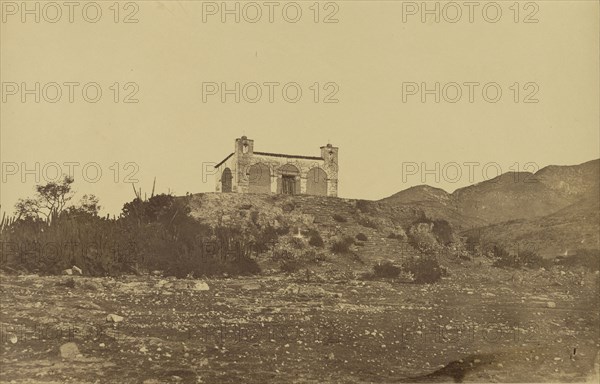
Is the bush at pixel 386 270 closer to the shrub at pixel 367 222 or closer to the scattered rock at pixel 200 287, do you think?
the shrub at pixel 367 222

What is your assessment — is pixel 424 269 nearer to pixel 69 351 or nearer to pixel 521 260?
pixel 521 260

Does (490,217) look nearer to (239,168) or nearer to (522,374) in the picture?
(239,168)

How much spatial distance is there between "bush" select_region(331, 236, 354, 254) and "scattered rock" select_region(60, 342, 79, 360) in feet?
31.8

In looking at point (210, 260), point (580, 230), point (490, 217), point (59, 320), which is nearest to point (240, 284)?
point (210, 260)

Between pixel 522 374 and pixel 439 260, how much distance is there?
6947 millimetres

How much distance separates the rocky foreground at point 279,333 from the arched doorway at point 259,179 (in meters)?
8.84

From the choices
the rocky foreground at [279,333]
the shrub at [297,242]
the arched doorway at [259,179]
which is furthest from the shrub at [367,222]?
the rocky foreground at [279,333]

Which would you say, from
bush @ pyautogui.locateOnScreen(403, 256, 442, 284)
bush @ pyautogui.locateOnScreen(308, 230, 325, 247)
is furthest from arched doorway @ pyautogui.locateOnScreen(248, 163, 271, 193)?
bush @ pyautogui.locateOnScreen(403, 256, 442, 284)

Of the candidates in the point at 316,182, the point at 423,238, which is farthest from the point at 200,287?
the point at 316,182

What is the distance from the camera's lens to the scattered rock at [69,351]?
1104 cm

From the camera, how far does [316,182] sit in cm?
2531

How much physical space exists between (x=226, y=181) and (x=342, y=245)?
7.09 metres

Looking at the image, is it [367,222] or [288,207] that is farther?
[288,207]

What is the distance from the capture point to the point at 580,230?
19.3 meters
